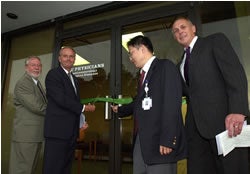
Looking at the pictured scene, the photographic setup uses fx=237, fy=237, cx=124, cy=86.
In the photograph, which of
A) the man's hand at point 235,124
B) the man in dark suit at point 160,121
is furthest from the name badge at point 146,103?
the man's hand at point 235,124

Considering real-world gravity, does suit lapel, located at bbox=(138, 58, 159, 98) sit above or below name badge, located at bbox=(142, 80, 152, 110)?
above

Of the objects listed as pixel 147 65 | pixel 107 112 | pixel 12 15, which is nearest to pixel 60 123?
pixel 107 112

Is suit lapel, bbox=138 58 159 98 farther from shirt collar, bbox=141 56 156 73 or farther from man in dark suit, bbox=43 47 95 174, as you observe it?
man in dark suit, bbox=43 47 95 174

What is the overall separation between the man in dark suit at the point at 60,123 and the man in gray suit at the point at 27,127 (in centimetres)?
30

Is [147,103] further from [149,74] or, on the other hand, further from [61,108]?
[61,108]

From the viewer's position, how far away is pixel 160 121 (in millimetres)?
1602

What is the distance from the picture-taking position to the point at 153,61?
179cm

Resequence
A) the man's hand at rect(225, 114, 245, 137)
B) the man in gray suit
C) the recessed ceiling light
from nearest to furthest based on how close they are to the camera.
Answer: the man's hand at rect(225, 114, 245, 137)
the man in gray suit
the recessed ceiling light

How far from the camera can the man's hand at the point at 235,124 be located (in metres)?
1.44

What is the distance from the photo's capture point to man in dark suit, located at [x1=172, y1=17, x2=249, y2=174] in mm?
1502

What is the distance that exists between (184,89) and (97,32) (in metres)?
2.13

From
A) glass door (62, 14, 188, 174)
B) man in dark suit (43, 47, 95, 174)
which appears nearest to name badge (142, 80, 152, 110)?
man in dark suit (43, 47, 95, 174)

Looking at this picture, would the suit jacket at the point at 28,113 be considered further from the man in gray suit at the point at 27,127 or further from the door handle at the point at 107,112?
the door handle at the point at 107,112

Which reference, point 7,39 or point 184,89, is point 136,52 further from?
point 7,39
